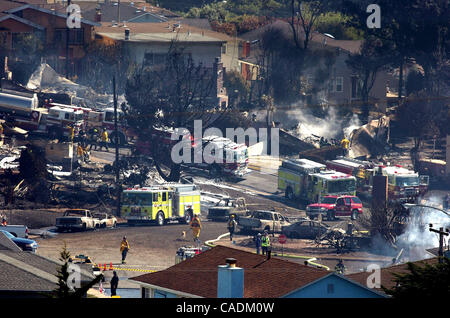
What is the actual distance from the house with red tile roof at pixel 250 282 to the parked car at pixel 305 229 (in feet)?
85.7

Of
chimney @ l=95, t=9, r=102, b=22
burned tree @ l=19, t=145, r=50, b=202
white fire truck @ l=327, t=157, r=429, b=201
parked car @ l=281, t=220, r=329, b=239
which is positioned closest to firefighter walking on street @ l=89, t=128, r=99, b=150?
burned tree @ l=19, t=145, r=50, b=202

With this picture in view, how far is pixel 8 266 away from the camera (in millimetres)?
37812

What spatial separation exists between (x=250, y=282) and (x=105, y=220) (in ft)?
96.4

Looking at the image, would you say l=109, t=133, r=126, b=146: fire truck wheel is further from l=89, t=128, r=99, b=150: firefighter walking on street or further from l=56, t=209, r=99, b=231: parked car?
l=56, t=209, r=99, b=231: parked car

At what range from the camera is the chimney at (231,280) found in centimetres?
3017

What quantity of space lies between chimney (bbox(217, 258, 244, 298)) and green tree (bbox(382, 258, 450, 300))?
375 cm

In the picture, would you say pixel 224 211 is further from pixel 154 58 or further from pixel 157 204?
pixel 154 58

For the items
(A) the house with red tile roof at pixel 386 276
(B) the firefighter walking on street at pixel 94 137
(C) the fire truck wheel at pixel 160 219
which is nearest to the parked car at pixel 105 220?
(C) the fire truck wheel at pixel 160 219

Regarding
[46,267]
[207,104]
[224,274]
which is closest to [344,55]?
[207,104]

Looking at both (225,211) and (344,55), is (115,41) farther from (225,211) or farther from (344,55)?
(225,211)

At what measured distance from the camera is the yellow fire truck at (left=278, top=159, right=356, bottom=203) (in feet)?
228

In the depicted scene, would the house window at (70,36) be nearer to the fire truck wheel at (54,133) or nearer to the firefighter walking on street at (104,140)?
the firefighter walking on street at (104,140)

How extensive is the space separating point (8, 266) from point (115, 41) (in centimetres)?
6719

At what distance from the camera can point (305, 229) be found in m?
61.2
